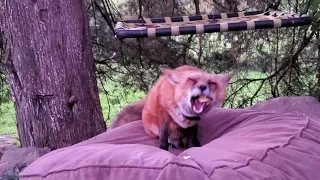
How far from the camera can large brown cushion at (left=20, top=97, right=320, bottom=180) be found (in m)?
2.24

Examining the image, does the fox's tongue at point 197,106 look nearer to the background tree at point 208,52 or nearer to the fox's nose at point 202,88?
the fox's nose at point 202,88

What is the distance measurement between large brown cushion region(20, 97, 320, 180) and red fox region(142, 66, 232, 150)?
9.2 inches

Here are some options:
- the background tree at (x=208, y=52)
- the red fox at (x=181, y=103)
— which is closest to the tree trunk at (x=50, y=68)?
the red fox at (x=181, y=103)

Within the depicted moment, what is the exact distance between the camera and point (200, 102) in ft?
9.52

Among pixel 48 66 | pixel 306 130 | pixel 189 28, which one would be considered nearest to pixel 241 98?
pixel 189 28

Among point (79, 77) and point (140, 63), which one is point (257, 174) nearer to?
point (79, 77)

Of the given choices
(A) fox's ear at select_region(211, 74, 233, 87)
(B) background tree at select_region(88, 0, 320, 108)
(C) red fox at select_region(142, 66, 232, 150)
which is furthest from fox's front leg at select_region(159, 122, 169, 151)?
(B) background tree at select_region(88, 0, 320, 108)

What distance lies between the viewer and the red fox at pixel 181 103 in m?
2.89

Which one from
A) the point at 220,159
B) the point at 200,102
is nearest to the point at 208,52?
the point at 200,102

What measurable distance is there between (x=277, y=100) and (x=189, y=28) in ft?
2.85

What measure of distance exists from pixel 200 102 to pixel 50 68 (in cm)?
142

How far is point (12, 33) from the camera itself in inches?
156

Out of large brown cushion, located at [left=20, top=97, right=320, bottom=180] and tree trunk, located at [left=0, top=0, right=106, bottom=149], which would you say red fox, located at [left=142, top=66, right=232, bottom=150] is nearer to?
large brown cushion, located at [left=20, top=97, right=320, bottom=180]

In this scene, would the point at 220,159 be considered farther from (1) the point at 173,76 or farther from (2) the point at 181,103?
(1) the point at 173,76
